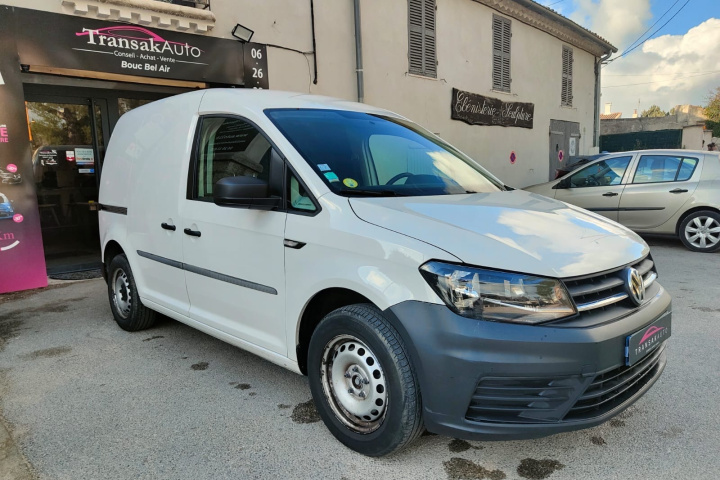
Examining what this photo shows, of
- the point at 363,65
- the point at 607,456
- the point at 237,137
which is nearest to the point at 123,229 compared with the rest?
the point at 237,137

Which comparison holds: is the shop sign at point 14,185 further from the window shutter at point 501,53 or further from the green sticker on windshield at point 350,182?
the window shutter at point 501,53

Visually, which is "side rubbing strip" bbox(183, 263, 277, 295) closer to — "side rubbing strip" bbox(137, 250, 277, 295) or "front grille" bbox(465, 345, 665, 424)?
"side rubbing strip" bbox(137, 250, 277, 295)

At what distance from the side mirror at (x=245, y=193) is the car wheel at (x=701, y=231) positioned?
23.3 ft

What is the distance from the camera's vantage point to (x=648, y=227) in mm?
7715

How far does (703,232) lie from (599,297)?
6.52 metres

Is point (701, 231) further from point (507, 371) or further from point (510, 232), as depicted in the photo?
point (507, 371)

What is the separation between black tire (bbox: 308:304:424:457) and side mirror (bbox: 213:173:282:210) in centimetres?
71

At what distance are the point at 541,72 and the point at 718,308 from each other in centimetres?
1130

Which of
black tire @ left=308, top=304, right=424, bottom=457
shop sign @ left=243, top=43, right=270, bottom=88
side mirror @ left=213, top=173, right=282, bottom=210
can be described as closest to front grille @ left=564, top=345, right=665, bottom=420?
black tire @ left=308, top=304, right=424, bottom=457

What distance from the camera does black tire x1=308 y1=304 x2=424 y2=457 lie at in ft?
7.12

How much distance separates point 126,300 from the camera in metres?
4.33

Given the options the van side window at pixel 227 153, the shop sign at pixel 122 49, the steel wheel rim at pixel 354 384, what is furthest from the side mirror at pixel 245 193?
the shop sign at pixel 122 49

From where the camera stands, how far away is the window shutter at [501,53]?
1252 centimetres

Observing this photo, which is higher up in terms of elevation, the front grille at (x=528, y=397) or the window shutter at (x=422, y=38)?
the window shutter at (x=422, y=38)
